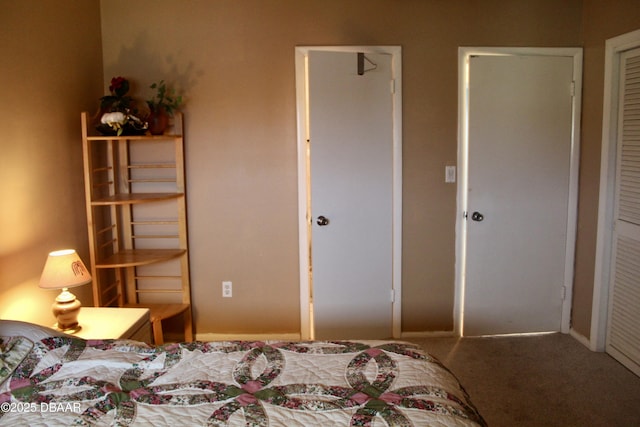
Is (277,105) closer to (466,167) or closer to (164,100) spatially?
(164,100)

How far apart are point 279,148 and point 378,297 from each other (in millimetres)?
1239

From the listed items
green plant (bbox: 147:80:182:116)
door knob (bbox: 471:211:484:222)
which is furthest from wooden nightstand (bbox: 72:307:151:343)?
door knob (bbox: 471:211:484:222)

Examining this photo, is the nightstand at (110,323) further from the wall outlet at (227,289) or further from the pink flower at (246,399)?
the pink flower at (246,399)

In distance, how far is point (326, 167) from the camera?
345 cm

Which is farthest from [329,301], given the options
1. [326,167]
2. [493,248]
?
[493,248]

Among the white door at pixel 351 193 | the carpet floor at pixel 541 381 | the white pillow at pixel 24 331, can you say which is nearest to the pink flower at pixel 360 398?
the white pillow at pixel 24 331

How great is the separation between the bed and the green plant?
1697 millimetres

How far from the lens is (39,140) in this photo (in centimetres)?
Result: 268

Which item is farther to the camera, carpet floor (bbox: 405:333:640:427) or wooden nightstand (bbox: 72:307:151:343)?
carpet floor (bbox: 405:333:640:427)

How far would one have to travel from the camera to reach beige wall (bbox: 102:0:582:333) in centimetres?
339

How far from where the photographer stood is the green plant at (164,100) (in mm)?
3273

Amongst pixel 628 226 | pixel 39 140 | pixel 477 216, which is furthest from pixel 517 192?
pixel 39 140

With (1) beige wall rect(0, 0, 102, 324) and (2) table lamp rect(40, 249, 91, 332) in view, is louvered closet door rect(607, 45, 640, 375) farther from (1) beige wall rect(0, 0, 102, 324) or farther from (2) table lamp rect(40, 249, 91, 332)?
(1) beige wall rect(0, 0, 102, 324)

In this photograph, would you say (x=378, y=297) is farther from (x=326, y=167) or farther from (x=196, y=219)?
(x=196, y=219)
